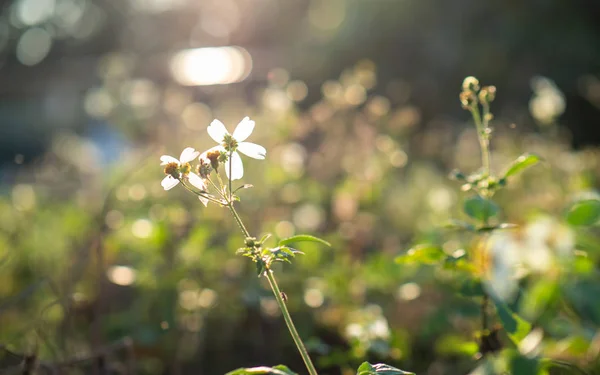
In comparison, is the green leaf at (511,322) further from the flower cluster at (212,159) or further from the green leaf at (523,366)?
the flower cluster at (212,159)

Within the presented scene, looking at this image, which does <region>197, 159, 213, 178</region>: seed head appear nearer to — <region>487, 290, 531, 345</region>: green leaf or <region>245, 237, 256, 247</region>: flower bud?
<region>245, 237, 256, 247</region>: flower bud

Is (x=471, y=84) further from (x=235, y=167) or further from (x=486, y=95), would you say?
(x=235, y=167)

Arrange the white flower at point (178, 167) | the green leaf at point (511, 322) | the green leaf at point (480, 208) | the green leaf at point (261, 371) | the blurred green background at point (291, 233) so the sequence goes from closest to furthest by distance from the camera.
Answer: the green leaf at point (261, 371) → the white flower at point (178, 167) → the green leaf at point (511, 322) → the green leaf at point (480, 208) → the blurred green background at point (291, 233)

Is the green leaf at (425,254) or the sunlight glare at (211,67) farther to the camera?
the sunlight glare at (211,67)

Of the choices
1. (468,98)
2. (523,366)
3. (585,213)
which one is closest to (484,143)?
(468,98)

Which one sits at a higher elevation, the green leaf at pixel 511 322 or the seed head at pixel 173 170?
the seed head at pixel 173 170

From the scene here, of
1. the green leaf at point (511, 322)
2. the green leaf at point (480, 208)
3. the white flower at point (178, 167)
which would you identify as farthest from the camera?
the green leaf at point (480, 208)

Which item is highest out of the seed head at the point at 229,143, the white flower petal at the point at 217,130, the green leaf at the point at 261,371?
the white flower petal at the point at 217,130

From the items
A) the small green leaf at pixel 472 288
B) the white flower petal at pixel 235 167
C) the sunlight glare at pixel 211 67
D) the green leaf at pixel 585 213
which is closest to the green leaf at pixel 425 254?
the small green leaf at pixel 472 288
